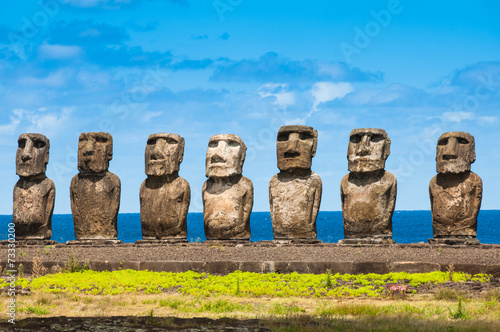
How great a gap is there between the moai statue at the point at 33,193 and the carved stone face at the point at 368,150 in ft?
25.6

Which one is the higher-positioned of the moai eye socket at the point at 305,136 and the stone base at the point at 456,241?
the moai eye socket at the point at 305,136

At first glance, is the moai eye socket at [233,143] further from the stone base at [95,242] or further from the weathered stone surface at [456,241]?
the weathered stone surface at [456,241]

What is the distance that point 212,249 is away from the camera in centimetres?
1716

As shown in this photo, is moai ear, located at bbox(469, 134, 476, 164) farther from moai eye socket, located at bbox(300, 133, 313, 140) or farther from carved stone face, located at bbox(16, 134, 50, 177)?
carved stone face, located at bbox(16, 134, 50, 177)

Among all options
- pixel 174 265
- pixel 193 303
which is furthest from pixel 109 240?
pixel 193 303

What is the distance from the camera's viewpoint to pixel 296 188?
18.7m

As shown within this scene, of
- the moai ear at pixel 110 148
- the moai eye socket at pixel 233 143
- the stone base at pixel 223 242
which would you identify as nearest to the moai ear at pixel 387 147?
the moai eye socket at pixel 233 143

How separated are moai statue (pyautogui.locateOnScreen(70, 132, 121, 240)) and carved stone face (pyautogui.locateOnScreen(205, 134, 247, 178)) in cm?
249

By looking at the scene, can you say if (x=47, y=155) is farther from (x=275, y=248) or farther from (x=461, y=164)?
(x=461, y=164)

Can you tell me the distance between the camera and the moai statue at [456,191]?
712 inches

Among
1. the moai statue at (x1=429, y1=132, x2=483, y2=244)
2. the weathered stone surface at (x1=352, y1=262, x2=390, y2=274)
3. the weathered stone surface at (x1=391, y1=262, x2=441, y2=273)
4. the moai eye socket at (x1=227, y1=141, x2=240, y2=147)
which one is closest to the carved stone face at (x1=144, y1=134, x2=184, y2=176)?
the moai eye socket at (x1=227, y1=141, x2=240, y2=147)

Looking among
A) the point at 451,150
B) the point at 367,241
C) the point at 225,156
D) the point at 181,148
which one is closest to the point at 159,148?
the point at 181,148

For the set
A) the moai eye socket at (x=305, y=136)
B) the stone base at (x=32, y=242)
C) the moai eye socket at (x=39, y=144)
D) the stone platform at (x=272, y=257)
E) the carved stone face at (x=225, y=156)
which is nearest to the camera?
the stone platform at (x=272, y=257)

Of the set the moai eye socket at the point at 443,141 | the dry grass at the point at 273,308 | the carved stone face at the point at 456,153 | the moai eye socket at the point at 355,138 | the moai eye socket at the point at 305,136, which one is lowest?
the dry grass at the point at 273,308
